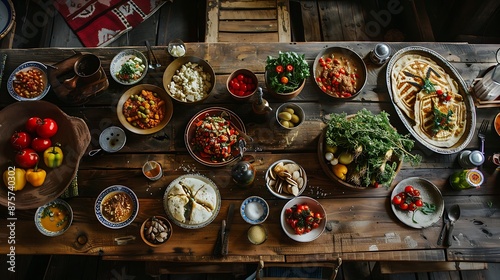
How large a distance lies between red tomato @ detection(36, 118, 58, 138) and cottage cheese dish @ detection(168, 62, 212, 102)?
0.88 m

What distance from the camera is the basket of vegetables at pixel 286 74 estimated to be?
2402 millimetres

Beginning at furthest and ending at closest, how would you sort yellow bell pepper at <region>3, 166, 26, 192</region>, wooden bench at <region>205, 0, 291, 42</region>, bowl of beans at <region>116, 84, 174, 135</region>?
wooden bench at <region>205, 0, 291, 42</region> < bowl of beans at <region>116, 84, 174, 135</region> < yellow bell pepper at <region>3, 166, 26, 192</region>

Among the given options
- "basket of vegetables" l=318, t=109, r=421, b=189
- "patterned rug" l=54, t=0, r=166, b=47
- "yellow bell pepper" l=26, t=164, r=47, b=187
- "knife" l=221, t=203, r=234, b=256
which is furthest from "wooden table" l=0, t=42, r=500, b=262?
"patterned rug" l=54, t=0, r=166, b=47

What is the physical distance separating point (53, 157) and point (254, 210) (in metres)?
1.46

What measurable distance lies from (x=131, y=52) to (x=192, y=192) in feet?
4.35

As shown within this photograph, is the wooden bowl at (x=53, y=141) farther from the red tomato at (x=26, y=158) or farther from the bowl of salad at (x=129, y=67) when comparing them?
the bowl of salad at (x=129, y=67)

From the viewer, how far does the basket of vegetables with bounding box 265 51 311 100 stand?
2.40 meters

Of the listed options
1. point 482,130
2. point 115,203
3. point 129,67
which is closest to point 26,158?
point 115,203

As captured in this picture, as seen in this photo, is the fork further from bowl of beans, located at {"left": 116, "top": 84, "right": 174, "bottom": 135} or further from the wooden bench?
bowl of beans, located at {"left": 116, "top": 84, "right": 174, "bottom": 135}

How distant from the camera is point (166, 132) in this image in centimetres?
255

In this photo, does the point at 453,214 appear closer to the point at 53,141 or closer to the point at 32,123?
the point at 53,141

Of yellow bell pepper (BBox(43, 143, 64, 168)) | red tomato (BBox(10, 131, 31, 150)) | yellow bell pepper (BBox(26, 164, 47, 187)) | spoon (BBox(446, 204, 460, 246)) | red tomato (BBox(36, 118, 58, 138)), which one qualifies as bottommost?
spoon (BBox(446, 204, 460, 246))

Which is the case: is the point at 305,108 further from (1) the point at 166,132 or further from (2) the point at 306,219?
(1) the point at 166,132

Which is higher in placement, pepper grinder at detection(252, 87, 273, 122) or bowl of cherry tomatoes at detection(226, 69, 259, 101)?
bowl of cherry tomatoes at detection(226, 69, 259, 101)
